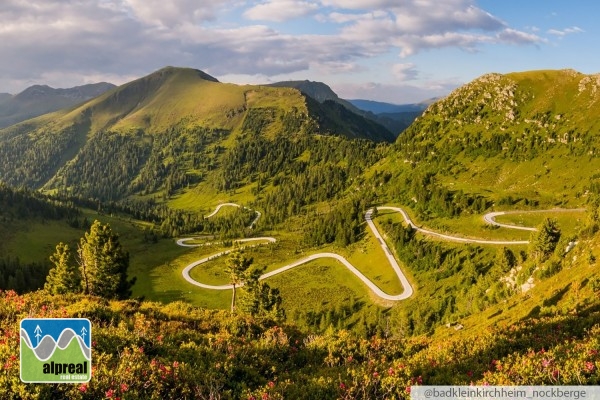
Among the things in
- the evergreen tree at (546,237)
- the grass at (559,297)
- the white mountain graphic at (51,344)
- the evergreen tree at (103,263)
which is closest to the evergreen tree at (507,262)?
the evergreen tree at (546,237)

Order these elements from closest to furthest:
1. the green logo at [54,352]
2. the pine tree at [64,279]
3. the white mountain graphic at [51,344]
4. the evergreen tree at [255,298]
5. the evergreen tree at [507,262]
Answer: the green logo at [54,352]
the white mountain graphic at [51,344]
the pine tree at [64,279]
the evergreen tree at [255,298]
the evergreen tree at [507,262]

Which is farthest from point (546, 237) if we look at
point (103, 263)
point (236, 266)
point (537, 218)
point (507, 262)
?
point (103, 263)

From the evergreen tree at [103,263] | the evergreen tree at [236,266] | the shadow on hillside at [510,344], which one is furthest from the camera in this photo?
the evergreen tree at [236,266]

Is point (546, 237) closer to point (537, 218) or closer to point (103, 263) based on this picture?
point (537, 218)

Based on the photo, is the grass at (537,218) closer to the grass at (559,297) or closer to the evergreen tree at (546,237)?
the evergreen tree at (546,237)

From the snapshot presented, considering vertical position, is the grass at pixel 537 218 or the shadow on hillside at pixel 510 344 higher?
the shadow on hillside at pixel 510 344

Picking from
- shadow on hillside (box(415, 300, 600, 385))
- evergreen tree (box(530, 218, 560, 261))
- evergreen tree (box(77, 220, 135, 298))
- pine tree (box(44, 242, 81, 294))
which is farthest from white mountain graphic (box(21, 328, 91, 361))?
evergreen tree (box(530, 218, 560, 261))

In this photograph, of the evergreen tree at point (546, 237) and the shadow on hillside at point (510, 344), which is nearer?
the shadow on hillside at point (510, 344)

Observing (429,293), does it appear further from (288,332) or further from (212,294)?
(288,332)

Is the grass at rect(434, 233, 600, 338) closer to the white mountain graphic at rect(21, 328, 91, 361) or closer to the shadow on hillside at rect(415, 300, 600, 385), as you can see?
the shadow on hillside at rect(415, 300, 600, 385)

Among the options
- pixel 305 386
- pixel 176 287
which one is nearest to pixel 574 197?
pixel 176 287

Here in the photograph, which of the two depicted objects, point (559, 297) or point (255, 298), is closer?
point (559, 297)
